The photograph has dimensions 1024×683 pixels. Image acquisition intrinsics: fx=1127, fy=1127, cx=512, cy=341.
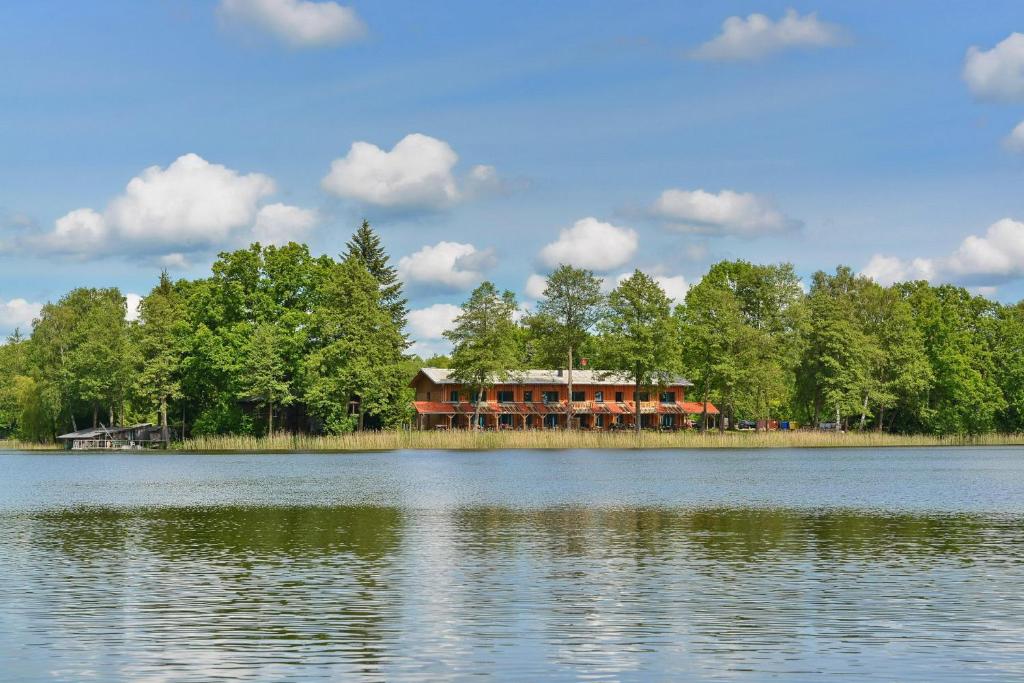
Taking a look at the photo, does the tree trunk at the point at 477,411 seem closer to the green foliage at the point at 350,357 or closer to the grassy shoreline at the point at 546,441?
the green foliage at the point at 350,357

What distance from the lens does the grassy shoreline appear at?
98.6 metres

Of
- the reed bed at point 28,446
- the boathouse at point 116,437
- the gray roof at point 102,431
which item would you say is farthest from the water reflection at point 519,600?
the reed bed at point 28,446

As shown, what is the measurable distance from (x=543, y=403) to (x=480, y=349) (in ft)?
57.1

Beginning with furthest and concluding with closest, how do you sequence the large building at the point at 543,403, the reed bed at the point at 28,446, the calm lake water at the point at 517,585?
the large building at the point at 543,403, the reed bed at the point at 28,446, the calm lake water at the point at 517,585

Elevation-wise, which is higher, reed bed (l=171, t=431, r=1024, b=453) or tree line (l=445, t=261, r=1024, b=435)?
tree line (l=445, t=261, r=1024, b=435)

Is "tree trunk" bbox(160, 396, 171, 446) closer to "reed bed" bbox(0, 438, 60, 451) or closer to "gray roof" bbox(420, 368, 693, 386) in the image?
"reed bed" bbox(0, 438, 60, 451)

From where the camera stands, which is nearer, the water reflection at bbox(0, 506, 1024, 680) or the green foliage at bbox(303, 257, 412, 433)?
A: the water reflection at bbox(0, 506, 1024, 680)

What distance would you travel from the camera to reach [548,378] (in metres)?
132

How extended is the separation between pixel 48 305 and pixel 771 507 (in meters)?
109

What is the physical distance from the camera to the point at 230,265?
11062cm

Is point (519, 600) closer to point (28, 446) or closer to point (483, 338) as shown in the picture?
point (483, 338)

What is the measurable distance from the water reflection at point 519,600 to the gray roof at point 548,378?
9070cm

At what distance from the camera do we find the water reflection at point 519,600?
1567cm

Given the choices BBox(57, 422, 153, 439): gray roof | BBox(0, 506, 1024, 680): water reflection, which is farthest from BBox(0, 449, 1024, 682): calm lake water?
BBox(57, 422, 153, 439): gray roof
